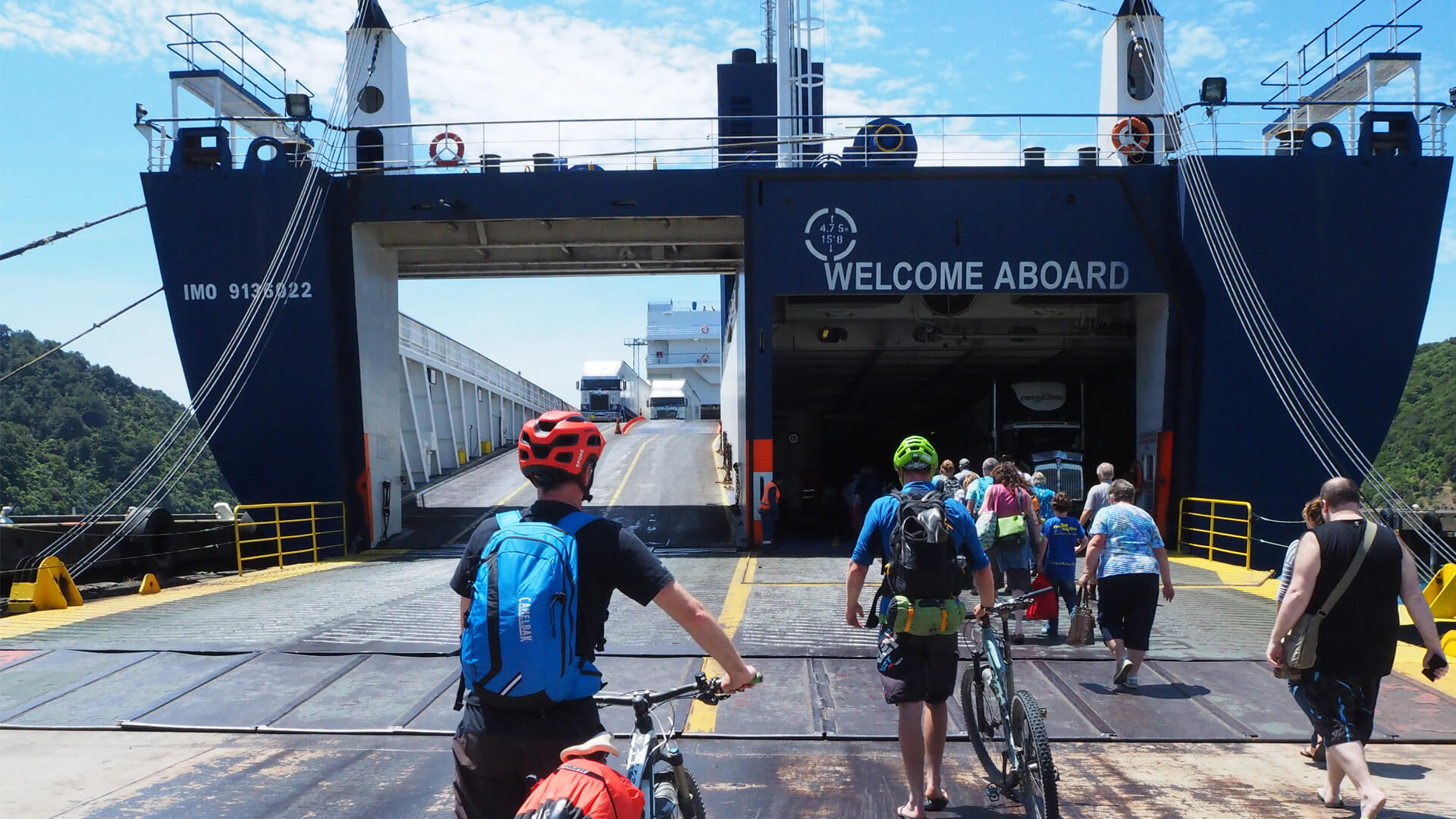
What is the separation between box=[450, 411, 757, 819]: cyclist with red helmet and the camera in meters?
2.92

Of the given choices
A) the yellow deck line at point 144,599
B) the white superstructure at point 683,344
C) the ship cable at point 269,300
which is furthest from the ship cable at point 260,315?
the white superstructure at point 683,344

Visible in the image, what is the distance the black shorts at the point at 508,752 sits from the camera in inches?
115

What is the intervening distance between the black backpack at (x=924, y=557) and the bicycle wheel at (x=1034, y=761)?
65 cm

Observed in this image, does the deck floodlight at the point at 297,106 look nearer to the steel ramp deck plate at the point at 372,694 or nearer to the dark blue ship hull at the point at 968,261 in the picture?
the dark blue ship hull at the point at 968,261

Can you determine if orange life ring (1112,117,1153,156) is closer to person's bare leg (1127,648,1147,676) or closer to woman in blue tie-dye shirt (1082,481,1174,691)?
woman in blue tie-dye shirt (1082,481,1174,691)

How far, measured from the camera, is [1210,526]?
56.1ft

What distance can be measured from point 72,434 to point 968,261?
154ft

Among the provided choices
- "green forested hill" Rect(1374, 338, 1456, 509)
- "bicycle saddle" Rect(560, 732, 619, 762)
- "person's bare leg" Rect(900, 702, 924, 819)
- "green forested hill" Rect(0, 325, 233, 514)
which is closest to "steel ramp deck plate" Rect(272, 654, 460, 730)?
"person's bare leg" Rect(900, 702, 924, 819)

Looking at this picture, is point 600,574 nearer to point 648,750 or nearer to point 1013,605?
point 648,750

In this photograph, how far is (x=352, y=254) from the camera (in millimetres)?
19125

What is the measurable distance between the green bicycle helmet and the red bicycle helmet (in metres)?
2.50

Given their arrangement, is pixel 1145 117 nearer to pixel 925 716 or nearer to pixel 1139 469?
pixel 1139 469

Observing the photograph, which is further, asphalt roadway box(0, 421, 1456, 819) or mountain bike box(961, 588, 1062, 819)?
asphalt roadway box(0, 421, 1456, 819)

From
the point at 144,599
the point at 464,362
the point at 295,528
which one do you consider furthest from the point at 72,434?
the point at 144,599
